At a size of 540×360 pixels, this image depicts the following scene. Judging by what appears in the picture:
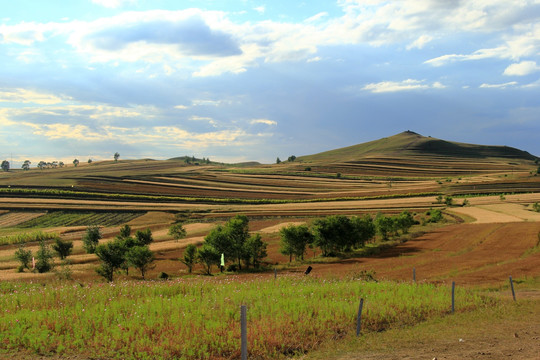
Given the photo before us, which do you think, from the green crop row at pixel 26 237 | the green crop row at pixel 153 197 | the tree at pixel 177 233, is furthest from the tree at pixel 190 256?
the green crop row at pixel 153 197

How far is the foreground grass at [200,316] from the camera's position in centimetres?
1283

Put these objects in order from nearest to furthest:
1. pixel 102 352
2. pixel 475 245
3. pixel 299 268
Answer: pixel 102 352 < pixel 299 268 < pixel 475 245

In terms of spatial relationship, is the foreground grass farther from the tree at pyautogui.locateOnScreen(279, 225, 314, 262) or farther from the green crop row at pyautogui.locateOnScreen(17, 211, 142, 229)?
the green crop row at pyautogui.locateOnScreen(17, 211, 142, 229)

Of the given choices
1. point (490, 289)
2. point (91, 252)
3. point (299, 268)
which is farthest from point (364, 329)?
point (91, 252)

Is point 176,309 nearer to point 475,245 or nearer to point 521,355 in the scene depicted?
point 521,355

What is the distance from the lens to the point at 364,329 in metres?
15.6

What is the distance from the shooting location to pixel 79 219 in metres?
96.7

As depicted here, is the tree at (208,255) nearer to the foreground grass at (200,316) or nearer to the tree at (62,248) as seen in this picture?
the tree at (62,248)

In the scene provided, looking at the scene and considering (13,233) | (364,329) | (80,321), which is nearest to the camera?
(80,321)

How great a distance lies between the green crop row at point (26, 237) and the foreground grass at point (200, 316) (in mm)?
60953

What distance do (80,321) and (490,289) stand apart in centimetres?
2490

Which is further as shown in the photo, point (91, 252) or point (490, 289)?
point (91, 252)

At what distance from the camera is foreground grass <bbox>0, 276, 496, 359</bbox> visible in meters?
12.8

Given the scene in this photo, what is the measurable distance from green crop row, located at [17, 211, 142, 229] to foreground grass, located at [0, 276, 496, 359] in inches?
3017
